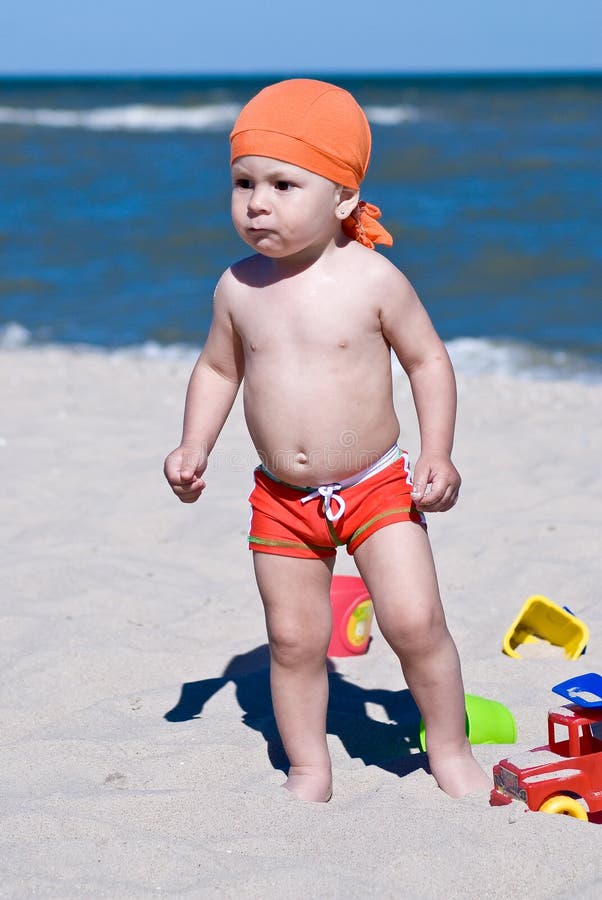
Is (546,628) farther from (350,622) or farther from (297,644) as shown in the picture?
(297,644)

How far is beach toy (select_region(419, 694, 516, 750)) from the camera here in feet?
9.11

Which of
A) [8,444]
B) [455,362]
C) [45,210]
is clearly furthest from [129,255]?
[8,444]

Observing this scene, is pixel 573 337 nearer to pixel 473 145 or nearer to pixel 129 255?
pixel 129 255

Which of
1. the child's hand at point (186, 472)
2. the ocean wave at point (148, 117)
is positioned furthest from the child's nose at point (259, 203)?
the ocean wave at point (148, 117)

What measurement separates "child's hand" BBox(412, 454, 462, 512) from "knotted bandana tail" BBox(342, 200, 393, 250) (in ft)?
1.79

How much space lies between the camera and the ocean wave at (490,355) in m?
7.16

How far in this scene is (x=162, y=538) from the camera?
426 centimetres

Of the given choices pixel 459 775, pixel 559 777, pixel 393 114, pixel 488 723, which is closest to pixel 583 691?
pixel 559 777

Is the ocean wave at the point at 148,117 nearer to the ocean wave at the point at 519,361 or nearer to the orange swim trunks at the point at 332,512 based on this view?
the ocean wave at the point at 519,361

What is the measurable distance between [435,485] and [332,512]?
26 centimetres

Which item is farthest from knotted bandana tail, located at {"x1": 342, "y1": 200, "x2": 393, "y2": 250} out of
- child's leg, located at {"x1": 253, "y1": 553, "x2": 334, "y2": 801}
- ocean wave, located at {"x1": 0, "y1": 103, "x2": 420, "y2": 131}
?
ocean wave, located at {"x1": 0, "y1": 103, "x2": 420, "y2": 131}

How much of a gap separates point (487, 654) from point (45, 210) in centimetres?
1126

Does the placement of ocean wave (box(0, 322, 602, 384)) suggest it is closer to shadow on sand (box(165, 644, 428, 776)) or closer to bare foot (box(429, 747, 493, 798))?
shadow on sand (box(165, 644, 428, 776))

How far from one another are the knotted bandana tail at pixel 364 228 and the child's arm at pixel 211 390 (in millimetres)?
327
